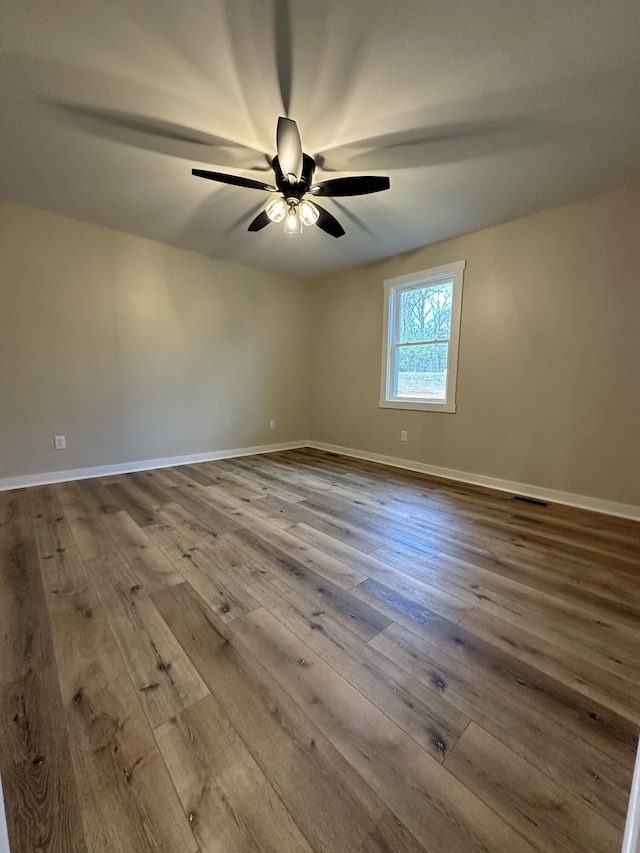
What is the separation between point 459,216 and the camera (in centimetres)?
297

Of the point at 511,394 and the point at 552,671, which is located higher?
the point at 511,394

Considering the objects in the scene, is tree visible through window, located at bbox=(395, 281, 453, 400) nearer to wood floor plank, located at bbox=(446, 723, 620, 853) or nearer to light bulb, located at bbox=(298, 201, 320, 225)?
light bulb, located at bbox=(298, 201, 320, 225)

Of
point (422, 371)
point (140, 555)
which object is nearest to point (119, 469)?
point (140, 555)

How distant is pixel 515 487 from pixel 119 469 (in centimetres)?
416

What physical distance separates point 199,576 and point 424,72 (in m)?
2.78

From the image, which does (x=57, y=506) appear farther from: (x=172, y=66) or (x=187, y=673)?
(x=172, y=66)

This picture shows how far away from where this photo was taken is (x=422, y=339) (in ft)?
12.8

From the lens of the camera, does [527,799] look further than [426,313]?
No

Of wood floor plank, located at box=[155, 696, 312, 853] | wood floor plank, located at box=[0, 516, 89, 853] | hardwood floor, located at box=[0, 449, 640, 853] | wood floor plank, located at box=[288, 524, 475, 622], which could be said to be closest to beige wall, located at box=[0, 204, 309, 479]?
hardwood floor, located at box=[0, 449, 640, 853]

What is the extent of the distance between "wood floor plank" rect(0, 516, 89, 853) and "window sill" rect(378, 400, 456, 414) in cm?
357

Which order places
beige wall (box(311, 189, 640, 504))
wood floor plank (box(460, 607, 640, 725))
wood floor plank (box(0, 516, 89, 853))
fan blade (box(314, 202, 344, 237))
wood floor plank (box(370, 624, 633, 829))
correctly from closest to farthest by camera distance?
wood floor plank (box(0, 516, 89, 853)) < wood floor plank (box(370, 624, 633, 829)) < wood floor plank (box(460, 607, 640, 725)) < fan blade (box(314, 202, 344, 237)) < beige wall (box(311, 189, 640, 504))

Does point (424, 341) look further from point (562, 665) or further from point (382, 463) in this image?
point (562, 665)

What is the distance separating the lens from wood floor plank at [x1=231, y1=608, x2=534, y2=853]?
0.73 metres


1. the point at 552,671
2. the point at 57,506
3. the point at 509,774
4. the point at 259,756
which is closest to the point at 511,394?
the point at 552,671
